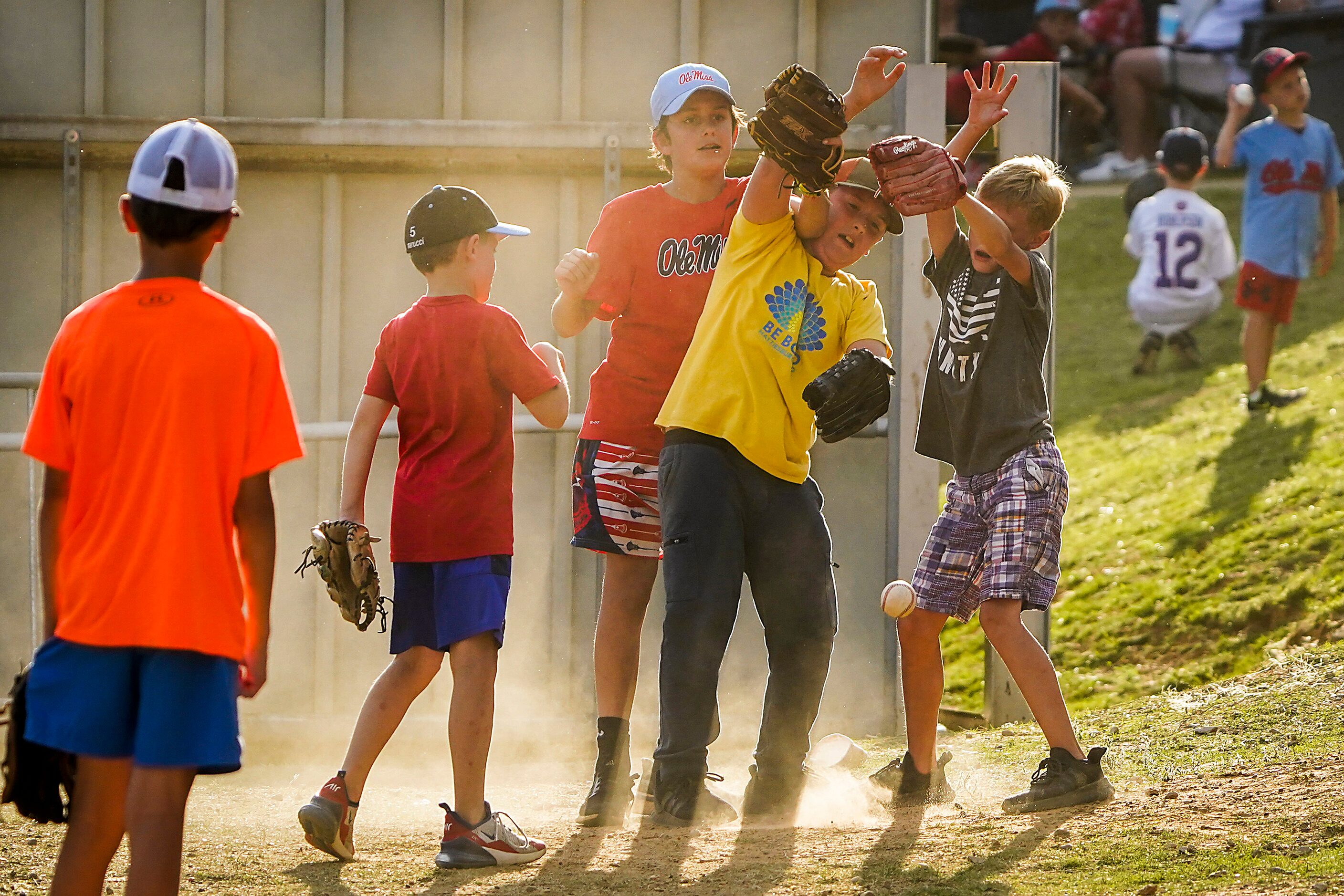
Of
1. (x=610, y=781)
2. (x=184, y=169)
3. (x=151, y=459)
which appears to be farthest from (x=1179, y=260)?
(x=151, y=459)

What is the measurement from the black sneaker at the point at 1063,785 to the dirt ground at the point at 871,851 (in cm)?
7

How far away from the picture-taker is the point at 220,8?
5645 mm

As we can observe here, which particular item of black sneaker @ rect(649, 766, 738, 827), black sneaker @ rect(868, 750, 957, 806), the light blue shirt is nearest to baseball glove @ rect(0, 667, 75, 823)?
black sneaker @ rect(649, 766, 738, 827)

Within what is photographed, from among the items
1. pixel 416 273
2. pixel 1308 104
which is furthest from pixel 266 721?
pixel 1308 104

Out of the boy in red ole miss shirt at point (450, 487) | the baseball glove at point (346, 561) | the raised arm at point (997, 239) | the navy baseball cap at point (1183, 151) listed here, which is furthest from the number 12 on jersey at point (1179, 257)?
the baseball glove at point (346, 561)

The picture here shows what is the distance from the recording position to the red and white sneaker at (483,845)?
3531 mm

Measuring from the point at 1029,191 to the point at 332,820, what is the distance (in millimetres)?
2535

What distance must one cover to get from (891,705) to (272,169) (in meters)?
3.21

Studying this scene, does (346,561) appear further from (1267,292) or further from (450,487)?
A: (1267,292)

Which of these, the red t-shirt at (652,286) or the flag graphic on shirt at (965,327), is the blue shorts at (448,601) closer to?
the red t-shirt at (652,286)

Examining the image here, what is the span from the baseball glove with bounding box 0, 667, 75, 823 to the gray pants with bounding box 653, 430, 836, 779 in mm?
1587

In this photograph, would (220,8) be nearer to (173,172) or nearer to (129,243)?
(129,243)

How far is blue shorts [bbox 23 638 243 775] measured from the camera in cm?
252

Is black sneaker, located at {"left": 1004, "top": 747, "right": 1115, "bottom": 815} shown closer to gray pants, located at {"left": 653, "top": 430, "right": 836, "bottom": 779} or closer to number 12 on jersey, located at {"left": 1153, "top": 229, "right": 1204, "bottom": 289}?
gray pants, located at {"left": 653, "top": 430, "right": 836, "bottom": 779}
